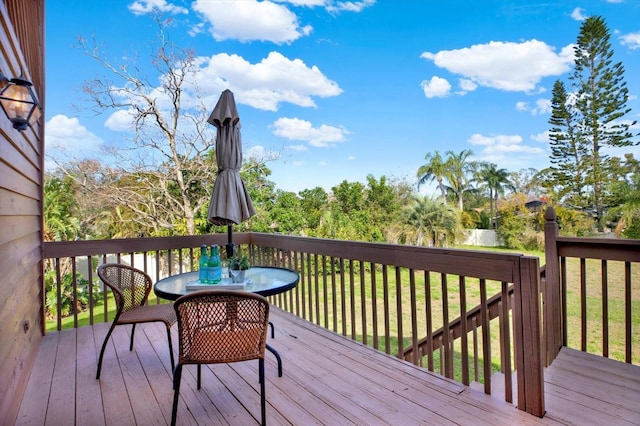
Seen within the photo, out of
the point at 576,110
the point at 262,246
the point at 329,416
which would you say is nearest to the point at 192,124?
the point at 262,246

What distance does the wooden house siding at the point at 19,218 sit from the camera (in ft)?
5.91

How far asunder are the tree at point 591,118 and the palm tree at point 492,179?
566 centimetres

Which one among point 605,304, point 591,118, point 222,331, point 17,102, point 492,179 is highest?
point 591,118

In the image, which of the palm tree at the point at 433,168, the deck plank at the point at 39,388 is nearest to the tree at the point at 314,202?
the deck plank at the point at 39,388

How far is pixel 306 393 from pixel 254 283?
2.78ft

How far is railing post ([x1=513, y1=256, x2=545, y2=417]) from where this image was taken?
1828 millimetres

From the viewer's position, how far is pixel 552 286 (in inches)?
119

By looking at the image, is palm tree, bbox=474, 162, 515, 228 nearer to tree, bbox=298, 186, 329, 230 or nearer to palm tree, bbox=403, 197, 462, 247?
palm tree, bbox=403, 197, 462, 247

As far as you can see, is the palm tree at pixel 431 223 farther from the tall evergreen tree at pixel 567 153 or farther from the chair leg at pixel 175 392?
the chair leg at pixel 175 392

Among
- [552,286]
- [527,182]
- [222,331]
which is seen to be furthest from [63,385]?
[527,182]

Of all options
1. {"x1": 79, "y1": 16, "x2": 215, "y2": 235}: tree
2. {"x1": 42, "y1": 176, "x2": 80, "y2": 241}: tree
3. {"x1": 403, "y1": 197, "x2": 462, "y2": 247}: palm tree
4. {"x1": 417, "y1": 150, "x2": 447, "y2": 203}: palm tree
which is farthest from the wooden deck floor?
{"x1": 417, "y1": 150, "x2": 447, "y2": 203}: palm tree

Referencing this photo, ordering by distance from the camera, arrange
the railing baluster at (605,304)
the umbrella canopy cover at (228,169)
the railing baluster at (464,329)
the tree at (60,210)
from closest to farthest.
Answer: the railing baluster at (464,329) < the railing baluster at (605,304) < the umbrella canopy cover at (228,169) < the tree at (60,210)

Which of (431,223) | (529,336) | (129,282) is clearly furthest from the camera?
(431,223)

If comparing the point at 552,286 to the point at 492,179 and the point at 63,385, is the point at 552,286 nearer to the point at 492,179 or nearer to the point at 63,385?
the point at 63,385
